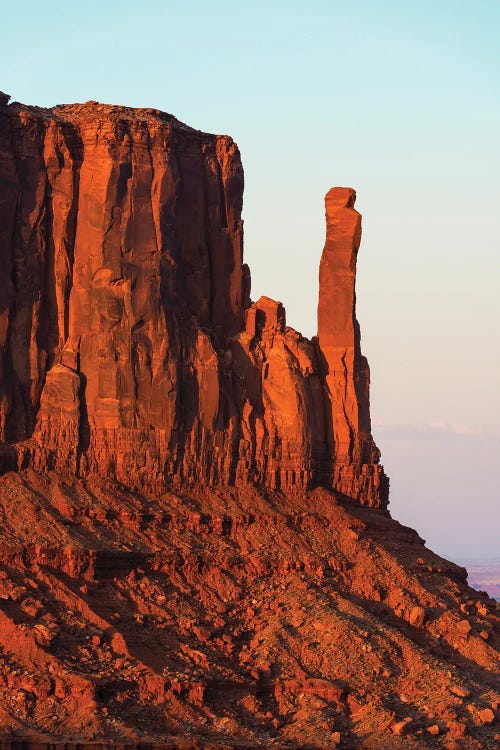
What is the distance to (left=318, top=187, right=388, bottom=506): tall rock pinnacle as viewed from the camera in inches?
3984

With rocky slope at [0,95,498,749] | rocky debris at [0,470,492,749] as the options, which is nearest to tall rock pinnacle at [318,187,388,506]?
rocky slope at [0,95,498,749]

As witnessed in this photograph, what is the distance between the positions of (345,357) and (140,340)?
1003 centimetres

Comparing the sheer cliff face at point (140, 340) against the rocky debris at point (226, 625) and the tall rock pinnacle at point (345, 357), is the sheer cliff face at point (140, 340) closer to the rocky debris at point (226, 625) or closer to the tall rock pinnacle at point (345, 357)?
the tall rock pinnacle at point (345, 357)

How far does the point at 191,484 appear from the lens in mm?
96438

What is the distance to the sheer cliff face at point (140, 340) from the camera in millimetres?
95500

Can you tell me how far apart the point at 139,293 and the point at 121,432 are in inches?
220

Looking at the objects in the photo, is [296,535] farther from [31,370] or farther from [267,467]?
[31,370]

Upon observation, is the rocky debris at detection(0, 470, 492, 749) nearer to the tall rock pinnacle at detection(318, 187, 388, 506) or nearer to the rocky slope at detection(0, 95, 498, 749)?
the rocky slope at detection(0, 95, 498, 749)

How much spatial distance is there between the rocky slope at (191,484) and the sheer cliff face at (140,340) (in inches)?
3.5

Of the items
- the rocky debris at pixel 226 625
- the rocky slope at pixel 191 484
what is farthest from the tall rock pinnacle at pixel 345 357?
the rocky debris at pixel 226 625

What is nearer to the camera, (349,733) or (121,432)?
(349,733)

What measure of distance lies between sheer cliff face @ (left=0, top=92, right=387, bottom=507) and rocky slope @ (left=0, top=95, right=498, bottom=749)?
89 mm

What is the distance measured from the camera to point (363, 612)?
91.4 metres

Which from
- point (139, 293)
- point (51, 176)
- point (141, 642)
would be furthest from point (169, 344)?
point (141, 642)
